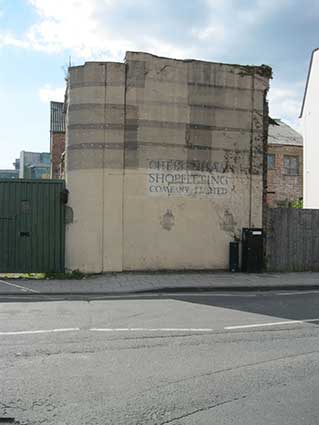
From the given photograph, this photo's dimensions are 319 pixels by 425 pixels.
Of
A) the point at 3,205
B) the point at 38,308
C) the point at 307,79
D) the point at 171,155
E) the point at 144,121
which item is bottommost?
the point at 38,308

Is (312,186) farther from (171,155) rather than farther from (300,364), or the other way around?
(300,364)

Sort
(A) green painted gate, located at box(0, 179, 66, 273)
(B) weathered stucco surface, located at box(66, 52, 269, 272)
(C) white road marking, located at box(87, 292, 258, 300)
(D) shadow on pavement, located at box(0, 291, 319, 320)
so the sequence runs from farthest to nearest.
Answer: (B) weathered stucco surface, located at box(66, 52, 269, 272) < (A) green painted gate, located at box(0, 179, 66, 273) < (C) white road marking, located at box(87, 292, 258, 300) < (D) shadow on pavement, located at box(0, 291, 319, 320)

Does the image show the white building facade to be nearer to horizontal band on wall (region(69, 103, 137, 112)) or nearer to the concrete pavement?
the concrete pavement

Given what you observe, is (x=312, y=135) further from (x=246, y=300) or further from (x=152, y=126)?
(x=246, y=300)

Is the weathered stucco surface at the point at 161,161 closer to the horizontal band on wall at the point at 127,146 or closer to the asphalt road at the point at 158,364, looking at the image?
the horizontal band on wall at the point at 127,146

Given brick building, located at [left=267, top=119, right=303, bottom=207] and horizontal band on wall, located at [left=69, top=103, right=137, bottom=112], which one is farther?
brick building, located at [left=267, top=119, right=303, bottom=207]

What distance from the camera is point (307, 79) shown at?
30.7 metres

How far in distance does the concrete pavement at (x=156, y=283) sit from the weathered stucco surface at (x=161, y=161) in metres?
0.74

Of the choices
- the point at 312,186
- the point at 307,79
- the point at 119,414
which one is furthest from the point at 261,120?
the point at 307,79

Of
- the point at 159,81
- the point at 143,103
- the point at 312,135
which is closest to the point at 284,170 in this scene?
the point at 312,135

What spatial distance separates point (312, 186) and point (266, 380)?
2496 centimetres

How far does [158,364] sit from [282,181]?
1304 inches

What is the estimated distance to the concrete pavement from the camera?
11390 millimetres

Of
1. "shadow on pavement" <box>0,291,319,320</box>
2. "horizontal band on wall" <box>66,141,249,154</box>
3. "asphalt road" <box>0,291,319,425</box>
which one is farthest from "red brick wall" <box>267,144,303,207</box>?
"asphalt road" <box>0,291,319,425</box>
